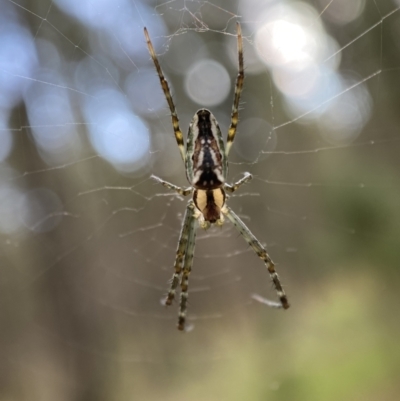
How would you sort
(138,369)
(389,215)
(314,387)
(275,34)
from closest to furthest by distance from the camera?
1. (275,34)
2. (314,387)
3. (138,369)
4. (389,215)

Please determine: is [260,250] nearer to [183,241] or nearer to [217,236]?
[183,241]

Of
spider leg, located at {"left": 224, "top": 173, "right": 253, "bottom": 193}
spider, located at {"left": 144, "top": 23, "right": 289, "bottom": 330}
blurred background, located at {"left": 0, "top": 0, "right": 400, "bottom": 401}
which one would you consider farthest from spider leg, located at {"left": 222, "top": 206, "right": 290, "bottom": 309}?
blurred background, located at {"left": 0, "top": 0, "right": 400, "bottom": 401}

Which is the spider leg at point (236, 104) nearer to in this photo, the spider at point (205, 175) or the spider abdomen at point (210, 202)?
the spider at point (205, 175)

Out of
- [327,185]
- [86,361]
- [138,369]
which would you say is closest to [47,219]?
[86,361]

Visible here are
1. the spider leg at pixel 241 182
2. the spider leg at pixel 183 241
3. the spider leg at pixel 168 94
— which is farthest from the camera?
the spider leg at pixel 183 241

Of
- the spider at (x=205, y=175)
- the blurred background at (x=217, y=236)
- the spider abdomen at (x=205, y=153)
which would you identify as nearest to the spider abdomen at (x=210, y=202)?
the spider at (x=205, y=175)

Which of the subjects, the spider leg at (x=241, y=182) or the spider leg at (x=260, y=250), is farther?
the spider leg at (x=260, y=250)

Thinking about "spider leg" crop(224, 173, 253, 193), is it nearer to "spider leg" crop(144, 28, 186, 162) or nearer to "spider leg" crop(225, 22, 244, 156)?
"spider leg" crop(225, 22, 244, 156)

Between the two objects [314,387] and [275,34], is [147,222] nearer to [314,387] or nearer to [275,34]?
[314,387]
